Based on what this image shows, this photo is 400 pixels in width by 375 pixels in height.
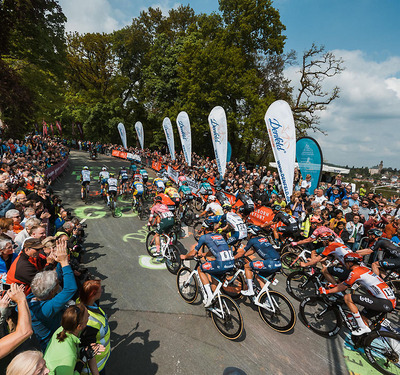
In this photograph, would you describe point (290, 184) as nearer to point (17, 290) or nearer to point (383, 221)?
point (383, 221)

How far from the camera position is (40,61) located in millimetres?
16797

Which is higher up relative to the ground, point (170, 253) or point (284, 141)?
point (284, 141)

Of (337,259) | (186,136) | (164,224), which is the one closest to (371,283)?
(337,259)

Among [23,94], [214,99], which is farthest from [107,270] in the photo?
[214,99]

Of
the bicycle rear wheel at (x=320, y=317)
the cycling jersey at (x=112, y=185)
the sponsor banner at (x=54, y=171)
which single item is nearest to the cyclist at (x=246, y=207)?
the bicycle rear wheel at (x=320, y=317)

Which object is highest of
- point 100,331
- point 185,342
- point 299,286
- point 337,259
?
point 100,331

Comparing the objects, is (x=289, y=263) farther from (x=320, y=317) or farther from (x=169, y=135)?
(x=169, y=135)

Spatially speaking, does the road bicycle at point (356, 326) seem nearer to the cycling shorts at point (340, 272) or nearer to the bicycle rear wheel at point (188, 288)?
the cycling shorts at point (340, 272)

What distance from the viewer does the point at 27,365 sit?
1.53m

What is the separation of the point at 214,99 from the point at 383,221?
19.9 m

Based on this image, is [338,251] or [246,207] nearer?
[338,251]

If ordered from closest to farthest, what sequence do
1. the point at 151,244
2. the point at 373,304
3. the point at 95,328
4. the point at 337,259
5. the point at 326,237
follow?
the point at 95,328, the point at 373,304, the point at 337,259, the point at 326,237, the point at 151,244

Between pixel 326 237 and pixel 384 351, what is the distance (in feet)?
7.95

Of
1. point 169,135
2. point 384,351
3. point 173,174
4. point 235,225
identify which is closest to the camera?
point 384,351
